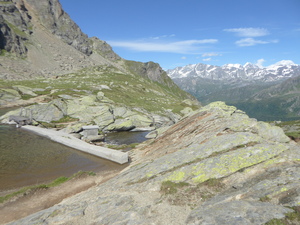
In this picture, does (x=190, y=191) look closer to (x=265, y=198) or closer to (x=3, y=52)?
(x=265, y=198)

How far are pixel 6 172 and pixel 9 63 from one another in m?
189

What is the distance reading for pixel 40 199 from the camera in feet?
80.3

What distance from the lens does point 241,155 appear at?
1759 centimetres

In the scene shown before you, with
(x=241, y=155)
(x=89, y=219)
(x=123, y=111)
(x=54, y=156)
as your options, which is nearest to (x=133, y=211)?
(x=89, y=219)

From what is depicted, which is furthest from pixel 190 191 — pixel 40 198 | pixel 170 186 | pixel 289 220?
pixel 40 198

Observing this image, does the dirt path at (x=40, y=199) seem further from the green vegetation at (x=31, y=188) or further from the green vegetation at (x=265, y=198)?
the green vegetation at (x=265, y=198)

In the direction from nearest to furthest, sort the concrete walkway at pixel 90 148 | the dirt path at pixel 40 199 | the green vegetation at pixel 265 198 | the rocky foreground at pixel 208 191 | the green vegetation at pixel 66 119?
the rocky foreground at pixel 208 191 < the green vegetation at pixel 265 198 < the dirt path at pixel 40 199 < the concrete walkway at pixel 90 148 < the green vegetation at pixel 66 119

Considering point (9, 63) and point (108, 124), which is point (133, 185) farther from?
point (9, 63)

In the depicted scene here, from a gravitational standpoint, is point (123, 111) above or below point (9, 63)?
below

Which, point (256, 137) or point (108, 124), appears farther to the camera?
point (108, 124)

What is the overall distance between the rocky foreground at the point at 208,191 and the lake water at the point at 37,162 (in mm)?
17083

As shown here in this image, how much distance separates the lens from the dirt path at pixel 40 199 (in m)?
21.3

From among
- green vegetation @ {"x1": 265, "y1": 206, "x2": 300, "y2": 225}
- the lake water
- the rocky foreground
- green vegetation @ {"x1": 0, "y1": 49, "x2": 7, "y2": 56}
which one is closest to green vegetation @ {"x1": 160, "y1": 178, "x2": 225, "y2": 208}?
the rocky foreground

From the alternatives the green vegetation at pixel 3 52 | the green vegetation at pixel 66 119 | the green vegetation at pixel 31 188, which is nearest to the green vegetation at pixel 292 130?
the green vegetation at pixel 31 188
